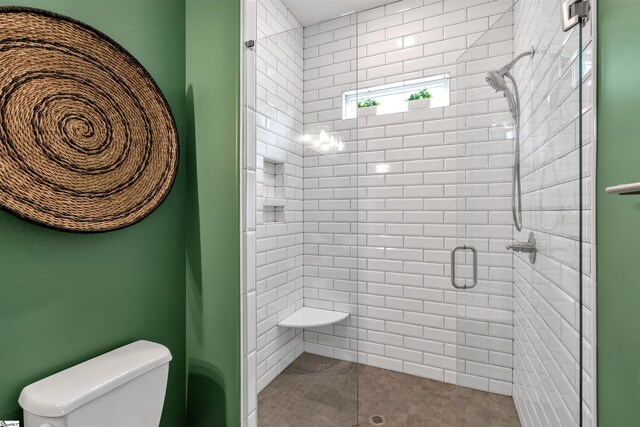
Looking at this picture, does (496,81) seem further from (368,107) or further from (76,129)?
(76,129)

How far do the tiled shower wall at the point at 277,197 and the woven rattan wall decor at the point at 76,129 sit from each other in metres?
0.41

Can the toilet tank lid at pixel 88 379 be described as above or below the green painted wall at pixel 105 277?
below

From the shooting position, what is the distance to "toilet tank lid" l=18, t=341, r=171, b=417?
2.89 feet

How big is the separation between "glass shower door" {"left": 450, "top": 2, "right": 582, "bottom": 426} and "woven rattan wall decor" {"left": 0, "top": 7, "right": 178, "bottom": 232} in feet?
4.54

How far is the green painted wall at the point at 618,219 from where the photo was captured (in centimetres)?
67

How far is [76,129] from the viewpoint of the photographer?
1.05m

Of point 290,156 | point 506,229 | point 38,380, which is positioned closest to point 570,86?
point 506,229

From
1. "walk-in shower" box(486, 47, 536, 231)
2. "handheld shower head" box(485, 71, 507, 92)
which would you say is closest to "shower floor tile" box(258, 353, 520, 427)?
"walk-in shower" box(486, 47, 536, 231)

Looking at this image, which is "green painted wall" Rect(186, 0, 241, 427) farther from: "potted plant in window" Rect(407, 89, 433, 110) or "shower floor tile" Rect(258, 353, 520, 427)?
"potted plant in window" Rect(407, 89, 433, 110)

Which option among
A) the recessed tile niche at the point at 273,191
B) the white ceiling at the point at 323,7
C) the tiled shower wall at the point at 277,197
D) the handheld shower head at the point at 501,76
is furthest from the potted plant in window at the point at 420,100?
the recessed tile niche at the point at 273,191

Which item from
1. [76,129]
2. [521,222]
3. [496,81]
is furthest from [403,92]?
[76,129]

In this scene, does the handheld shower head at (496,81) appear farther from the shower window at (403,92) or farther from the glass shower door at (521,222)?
the shower window at (403,92)

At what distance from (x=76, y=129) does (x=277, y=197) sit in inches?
29.9

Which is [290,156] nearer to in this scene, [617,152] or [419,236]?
[617,152]
